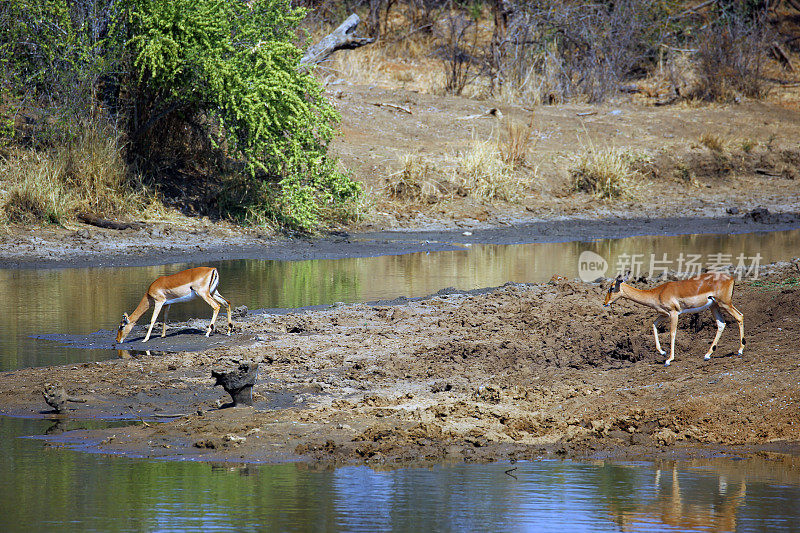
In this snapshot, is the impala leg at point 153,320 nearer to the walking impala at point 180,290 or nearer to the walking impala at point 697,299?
the walking impala at point 180,290

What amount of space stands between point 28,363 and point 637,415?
251 inches

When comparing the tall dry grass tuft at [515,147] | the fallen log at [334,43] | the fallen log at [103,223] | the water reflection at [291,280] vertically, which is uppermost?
the fallen log at [334,43]

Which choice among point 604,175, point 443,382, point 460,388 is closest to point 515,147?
point 604,175

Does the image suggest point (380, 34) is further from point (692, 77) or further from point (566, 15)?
point (692, 77)

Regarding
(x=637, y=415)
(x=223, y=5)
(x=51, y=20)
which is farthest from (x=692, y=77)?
(x=637, y=415)

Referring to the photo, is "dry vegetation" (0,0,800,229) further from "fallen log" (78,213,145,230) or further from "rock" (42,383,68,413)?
"rock" (42,383,68,413)

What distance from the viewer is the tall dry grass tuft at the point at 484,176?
2220 cm

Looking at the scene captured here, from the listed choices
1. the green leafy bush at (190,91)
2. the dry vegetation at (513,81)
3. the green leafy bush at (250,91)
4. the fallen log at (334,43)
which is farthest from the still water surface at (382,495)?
the fallen log at (334,43)

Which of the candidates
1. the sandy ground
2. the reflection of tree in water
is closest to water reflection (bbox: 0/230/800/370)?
the sandy ground

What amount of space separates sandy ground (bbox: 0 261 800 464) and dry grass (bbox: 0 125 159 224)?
7.88m

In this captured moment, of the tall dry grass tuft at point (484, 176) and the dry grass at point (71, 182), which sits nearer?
the dry grass at point (71, 182)

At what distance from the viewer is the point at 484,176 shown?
22.2m

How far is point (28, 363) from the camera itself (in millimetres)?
10062

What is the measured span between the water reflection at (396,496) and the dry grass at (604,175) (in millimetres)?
16450
